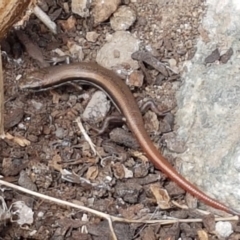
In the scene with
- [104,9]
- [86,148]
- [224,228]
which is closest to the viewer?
[224,228]

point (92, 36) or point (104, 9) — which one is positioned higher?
point (104, 9)

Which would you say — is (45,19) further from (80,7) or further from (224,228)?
(224,228)

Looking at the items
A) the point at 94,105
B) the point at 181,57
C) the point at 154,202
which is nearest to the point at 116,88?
the point at 94,105

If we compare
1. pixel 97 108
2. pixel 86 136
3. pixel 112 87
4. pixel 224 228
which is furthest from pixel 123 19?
pixel 224 228

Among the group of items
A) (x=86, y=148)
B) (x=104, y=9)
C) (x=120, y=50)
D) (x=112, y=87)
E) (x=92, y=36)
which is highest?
(x=104, y=9)

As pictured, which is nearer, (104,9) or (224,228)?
(224,228)

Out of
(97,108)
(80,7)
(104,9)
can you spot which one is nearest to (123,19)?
(104,9)

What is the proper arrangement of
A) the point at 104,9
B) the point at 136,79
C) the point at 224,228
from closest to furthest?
the point at 224,228, the point at 136,79, the point at 104,9

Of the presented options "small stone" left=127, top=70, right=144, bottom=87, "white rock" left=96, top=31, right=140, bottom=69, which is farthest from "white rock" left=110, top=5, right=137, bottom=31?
"small stone" left=127, top=70, right=144, bottom=87
